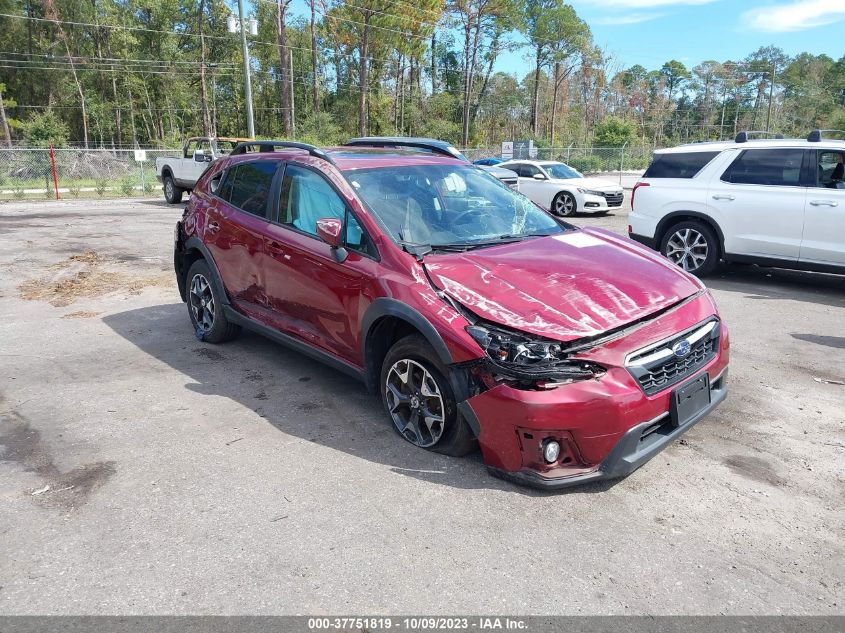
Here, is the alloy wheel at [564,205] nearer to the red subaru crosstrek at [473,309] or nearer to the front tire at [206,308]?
the red subaru crosstrek at [473,309]

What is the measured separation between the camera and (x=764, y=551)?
9.54 feet

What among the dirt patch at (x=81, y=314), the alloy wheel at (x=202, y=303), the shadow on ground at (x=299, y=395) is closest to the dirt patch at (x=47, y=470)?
the shadow on ground at (x=299, y=395)

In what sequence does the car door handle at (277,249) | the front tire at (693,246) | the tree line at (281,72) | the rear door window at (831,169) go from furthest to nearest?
the tree line at (281,72), the front tire at (693,246), the rear door window at (831,169), the car door handle at (277,249)

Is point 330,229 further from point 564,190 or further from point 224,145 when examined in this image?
point 224,145

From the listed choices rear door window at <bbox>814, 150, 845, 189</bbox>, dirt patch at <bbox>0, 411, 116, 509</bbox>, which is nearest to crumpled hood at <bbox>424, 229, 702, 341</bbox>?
dirt patch at <bbox>0, 411, 116, 509</bbox>

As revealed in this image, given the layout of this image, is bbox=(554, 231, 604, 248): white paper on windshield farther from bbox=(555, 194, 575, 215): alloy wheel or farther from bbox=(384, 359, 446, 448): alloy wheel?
bbox=(555, 194, 575, 215): alloy wheel

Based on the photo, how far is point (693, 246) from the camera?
8656mm

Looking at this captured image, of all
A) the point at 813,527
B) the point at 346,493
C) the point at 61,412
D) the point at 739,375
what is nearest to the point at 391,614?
the point at 346,493

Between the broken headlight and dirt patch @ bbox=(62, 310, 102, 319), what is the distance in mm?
5664

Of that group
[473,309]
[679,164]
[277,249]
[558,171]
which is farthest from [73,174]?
[473,309]

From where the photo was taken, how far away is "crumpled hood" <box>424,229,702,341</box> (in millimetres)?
3279

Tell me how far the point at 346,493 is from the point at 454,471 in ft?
2.02

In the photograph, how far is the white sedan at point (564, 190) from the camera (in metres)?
17.0

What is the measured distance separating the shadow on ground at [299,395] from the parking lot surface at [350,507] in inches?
0.8
